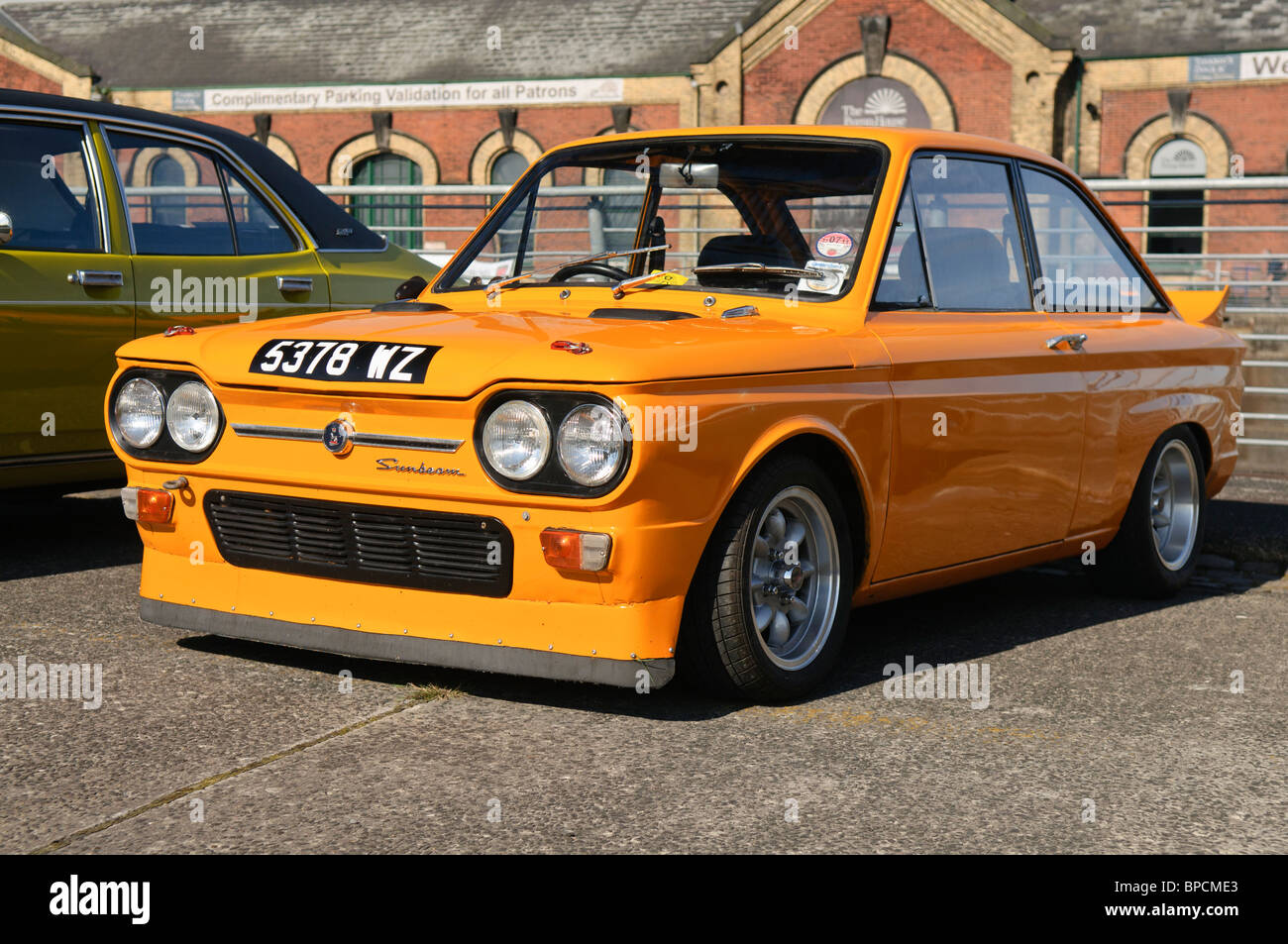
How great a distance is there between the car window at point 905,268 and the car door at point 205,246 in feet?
9.69

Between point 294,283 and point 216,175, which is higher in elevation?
point 216,175

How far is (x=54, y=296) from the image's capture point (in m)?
6.02

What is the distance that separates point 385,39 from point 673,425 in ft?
129

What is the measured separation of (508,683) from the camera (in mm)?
4562

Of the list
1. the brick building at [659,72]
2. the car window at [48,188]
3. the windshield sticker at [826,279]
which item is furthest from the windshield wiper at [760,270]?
the brick building at [659,72]

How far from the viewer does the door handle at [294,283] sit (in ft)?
22.5

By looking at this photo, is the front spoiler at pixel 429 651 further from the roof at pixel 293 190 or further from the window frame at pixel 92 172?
the roof at pixel 293 190

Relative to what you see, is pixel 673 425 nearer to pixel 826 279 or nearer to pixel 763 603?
pixel 763 603

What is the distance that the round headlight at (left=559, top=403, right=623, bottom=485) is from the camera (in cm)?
386

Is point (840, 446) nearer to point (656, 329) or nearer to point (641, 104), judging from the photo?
point (656, 329)

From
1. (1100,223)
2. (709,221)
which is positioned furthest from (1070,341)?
(709,221)

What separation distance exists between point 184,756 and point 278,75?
3910cm
